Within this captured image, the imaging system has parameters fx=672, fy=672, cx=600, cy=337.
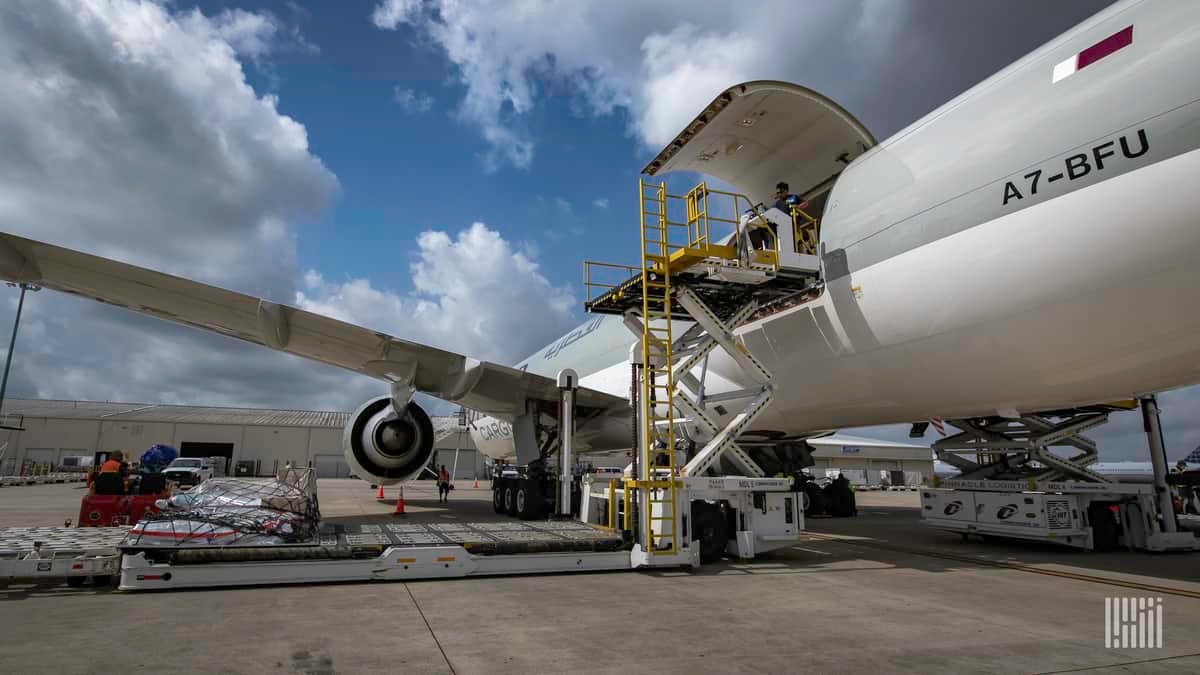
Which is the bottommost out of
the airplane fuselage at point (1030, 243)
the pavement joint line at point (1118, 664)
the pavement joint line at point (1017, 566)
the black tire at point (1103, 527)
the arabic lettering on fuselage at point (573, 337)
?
the pavement joint line at point (1118, 664)

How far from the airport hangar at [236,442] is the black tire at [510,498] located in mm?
31478

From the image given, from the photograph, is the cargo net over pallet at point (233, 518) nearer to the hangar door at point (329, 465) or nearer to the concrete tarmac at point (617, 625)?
the concrete tarmac at point (617, 625)

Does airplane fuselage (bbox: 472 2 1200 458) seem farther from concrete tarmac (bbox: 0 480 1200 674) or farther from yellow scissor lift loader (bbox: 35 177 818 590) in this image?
concrete tarmac (bbox: 0 480 1200 674)

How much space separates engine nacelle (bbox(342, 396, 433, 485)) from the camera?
12188 millimetres

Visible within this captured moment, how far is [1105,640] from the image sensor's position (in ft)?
15.3

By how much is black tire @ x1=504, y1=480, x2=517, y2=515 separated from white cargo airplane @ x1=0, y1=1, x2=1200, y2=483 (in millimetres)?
4019

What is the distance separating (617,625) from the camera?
16.5 ft

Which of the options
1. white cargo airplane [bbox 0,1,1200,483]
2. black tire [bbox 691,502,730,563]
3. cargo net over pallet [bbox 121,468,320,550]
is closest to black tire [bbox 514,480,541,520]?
white cargo airplane [bbox 0,1,1200,483]

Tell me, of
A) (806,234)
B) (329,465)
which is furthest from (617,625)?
(329,465)

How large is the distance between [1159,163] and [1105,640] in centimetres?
350

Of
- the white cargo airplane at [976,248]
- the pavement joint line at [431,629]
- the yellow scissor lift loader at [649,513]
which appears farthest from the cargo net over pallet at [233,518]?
the white cargo airplane at [976,248]

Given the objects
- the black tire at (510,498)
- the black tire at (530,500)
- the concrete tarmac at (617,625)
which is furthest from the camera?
the black tire at (510,498)

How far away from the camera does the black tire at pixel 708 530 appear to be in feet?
27.0

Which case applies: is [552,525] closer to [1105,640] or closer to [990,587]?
[990,587]
